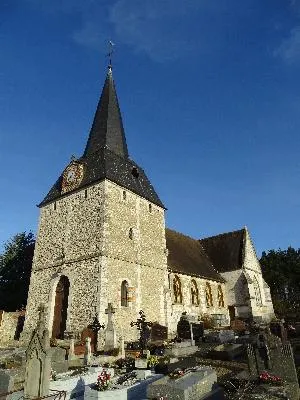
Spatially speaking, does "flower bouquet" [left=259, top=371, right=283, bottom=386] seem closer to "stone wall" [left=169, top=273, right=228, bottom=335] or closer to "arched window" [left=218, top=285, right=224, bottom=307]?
"stone wall" [left=169, top=273, right=228, bottom=335]

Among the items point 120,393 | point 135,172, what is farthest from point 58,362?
point 135,172

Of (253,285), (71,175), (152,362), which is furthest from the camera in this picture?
(253,285)

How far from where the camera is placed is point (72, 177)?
2255 centimetres

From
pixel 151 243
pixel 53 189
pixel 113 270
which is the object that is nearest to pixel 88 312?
pixel 113 270

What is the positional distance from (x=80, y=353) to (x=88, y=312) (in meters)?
3.10

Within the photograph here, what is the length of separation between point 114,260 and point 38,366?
1192 centimetres

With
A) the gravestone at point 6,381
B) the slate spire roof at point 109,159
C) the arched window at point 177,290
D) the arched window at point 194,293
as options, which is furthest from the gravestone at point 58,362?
the arched window at point 194,293

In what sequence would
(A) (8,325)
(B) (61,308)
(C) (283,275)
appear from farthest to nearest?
(C) (283,275) → (A) (8,325) → (B) (61,308)

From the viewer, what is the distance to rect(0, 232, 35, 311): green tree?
26266mm

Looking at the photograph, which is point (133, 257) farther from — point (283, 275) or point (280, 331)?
point (283, 275)

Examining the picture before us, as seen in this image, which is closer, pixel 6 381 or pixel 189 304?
pixel 6 381

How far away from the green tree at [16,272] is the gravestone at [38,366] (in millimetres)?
19639

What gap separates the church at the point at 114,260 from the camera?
60.5ft

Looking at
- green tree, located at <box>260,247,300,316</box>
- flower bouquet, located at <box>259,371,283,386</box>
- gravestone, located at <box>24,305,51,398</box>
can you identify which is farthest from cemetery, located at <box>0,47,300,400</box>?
green tree, located at <box>260,247,300,316</box>
